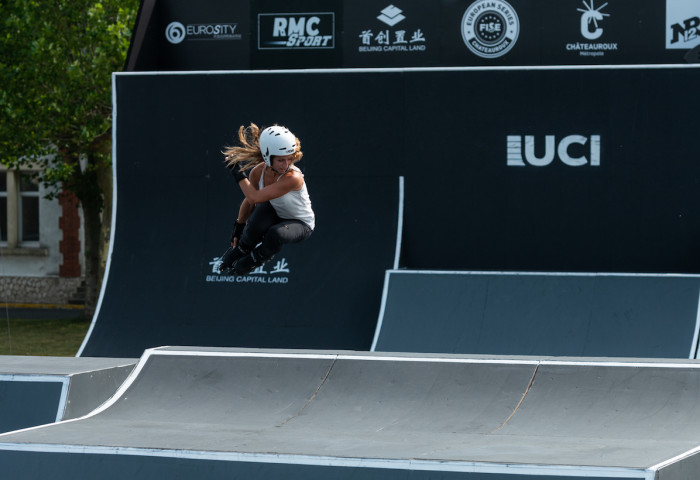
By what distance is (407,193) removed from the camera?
1387cm

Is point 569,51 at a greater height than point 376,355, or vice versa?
point 569,51

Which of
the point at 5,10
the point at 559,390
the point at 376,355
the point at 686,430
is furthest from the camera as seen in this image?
the point at 5,10

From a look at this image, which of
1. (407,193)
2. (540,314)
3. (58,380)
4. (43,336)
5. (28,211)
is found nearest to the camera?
(58,380)

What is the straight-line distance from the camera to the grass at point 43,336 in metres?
18.0

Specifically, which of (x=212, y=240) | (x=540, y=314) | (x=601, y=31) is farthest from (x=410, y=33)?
(x=540, y=314)

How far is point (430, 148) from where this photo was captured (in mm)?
13789

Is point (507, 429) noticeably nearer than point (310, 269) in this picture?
Yes

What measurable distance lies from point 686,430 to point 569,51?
7729 mm

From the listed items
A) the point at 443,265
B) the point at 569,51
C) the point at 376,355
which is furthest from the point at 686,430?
the point at 569,51

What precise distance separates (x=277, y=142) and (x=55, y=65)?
1360 cm

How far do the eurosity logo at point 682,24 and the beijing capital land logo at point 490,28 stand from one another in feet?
6.50

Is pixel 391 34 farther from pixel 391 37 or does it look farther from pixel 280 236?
pixel 280 236

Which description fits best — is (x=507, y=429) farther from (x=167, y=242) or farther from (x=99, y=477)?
(x=167, y=242)

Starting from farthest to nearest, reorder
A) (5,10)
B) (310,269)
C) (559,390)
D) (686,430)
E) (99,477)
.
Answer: (5,10) < (310,269) < (559,390) < (686,430) < (99,477)
